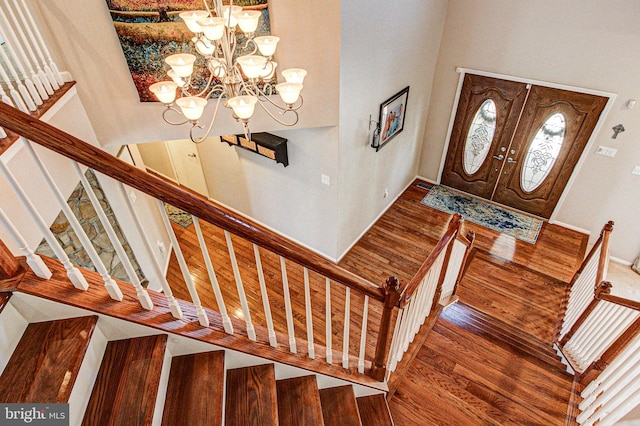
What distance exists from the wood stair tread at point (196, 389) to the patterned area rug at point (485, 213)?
4.87 m

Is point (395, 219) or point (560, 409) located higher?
point (560, 409)

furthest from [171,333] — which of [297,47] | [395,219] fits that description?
[395,219]

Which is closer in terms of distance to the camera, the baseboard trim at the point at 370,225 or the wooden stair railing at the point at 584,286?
the wooden stair railing at the point at 584,286

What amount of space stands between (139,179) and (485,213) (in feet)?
18.2

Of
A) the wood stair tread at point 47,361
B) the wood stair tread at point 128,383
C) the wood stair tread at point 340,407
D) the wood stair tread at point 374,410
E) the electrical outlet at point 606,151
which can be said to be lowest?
the wood stair tread at point 374,410

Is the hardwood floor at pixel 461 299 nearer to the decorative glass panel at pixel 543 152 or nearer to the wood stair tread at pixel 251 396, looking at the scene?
the decorative glass panel at pixel 543 152

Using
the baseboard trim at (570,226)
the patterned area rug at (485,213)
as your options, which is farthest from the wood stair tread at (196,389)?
the baseboard trim at (570,226)

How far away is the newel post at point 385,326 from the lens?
1786 millimetres

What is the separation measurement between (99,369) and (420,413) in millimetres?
2044

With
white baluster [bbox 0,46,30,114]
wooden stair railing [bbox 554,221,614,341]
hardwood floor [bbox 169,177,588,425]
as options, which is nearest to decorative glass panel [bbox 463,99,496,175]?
hardwood floor [bbox 169,177,588,425]

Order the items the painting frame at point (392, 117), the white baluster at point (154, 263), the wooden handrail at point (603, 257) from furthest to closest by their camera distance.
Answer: the painting frame at point (392, 117)
the wooden handrail at point (603, 257)
the white baluster at point (154, 263)

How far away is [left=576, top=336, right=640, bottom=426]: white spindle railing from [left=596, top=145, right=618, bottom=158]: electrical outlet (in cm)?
352

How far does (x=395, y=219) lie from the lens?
18.1 feet

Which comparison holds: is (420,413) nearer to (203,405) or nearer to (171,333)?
(203,405)
